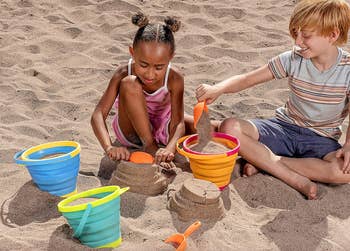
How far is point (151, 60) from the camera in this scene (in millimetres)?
2717

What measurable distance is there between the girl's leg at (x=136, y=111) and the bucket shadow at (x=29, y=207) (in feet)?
2.16

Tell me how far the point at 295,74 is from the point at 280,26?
7.45ft

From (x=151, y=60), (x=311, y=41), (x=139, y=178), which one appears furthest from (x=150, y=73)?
(x=311, y=41)

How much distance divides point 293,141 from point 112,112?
49.8 inches

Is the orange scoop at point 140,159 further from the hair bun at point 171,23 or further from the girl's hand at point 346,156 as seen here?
the girl's hand at point 346,156

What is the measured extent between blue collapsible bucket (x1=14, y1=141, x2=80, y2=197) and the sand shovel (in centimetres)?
59

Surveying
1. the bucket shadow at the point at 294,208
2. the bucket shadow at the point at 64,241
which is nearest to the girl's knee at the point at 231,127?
the bucket shadow at the point at 294,208

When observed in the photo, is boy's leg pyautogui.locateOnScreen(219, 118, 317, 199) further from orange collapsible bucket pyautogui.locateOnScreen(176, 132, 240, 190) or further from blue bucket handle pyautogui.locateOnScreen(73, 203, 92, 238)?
blue bucket handle pyautogui.locateOnScreen(73, 203, 92, 238)

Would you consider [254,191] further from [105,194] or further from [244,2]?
[244,2]

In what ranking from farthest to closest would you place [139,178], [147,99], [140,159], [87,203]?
[147,99]
[140,159]
[139,178]
[87,203]

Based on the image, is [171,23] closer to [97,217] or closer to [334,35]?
[334,35]

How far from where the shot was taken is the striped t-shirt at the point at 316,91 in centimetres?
280

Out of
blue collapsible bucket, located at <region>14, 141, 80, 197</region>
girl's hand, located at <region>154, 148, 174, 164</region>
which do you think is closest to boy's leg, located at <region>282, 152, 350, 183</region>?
girl's hand, located at <region>154, 148, 174, 164</region>

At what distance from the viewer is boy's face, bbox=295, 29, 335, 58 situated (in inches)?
105
